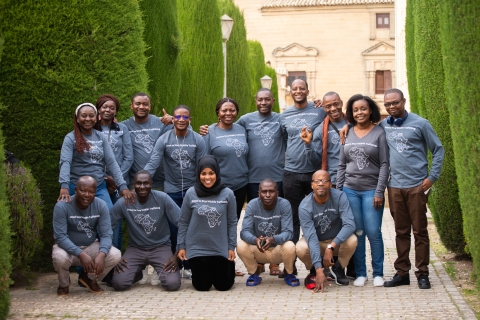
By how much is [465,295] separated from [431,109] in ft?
9.21

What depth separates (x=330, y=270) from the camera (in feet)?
26.6

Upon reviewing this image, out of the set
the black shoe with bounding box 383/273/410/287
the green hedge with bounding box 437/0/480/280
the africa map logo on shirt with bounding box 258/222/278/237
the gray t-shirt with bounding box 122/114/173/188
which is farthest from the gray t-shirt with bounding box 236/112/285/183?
the green hedge with bounding box 437/0/480/280

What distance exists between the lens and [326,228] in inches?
312

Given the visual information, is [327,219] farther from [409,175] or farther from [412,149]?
[412,149]

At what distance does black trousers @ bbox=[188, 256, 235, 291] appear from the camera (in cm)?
767

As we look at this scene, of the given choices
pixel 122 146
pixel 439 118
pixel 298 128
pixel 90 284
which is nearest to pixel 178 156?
pixel 122 146

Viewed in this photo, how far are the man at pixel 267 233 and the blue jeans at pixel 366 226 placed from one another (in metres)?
0.67

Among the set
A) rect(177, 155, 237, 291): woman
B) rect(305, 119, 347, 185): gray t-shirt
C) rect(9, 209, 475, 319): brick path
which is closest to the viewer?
rect(9, 209, 475, 319): brick path

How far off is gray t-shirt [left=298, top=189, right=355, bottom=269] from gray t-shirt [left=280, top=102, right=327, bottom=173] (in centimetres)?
46

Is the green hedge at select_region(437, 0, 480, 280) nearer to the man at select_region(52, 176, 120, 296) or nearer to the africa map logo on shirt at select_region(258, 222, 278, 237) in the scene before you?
the africa map logo on shirt at select_region(258, 222, 278, 237)

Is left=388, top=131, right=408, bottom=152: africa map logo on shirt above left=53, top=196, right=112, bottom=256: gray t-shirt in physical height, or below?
above

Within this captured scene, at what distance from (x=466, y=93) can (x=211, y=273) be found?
10.4ft

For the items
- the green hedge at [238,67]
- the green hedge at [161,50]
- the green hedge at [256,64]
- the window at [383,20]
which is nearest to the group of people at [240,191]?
the green hedge at [161,50]

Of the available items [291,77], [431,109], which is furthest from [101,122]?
[291,77]
